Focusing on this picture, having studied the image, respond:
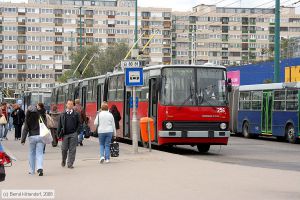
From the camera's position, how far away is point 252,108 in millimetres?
36656

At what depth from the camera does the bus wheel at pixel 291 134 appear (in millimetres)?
31672

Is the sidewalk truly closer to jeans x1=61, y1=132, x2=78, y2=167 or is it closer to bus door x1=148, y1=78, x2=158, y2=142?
jeans x1=61, y1=132, x2=78, y2=167

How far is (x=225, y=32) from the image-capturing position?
162625 mm

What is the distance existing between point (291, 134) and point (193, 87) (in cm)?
983

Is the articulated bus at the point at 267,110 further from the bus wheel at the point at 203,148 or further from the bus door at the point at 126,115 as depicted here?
the bus door at the point at 126,115

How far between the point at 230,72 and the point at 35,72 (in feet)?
316

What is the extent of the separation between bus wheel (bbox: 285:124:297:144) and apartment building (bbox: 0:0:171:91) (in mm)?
116150

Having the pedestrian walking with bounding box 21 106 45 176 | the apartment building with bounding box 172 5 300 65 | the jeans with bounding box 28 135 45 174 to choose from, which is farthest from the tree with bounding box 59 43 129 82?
the jeans with bounding box 28 135 45 174

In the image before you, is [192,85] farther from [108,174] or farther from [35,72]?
[35,72]

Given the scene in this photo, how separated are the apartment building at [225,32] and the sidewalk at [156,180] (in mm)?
138386

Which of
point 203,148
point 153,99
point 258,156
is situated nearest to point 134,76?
point 153,99

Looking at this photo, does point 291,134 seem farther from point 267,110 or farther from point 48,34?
point 48,34

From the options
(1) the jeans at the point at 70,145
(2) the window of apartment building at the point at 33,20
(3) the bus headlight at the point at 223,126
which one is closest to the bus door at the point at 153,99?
(3) the bus headlight at the point at 223,126

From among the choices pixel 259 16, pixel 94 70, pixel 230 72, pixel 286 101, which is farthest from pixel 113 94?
pixel 259 16
